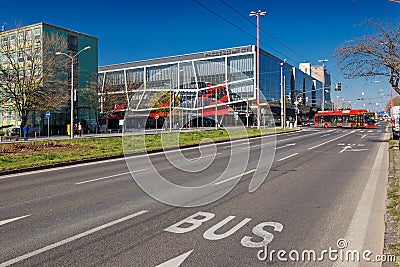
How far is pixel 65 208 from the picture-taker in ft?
23.4

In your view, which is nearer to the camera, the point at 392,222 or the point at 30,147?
the point at 392,222

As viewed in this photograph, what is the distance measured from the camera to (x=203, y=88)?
44250 mm

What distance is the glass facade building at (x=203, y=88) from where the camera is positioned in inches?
1149

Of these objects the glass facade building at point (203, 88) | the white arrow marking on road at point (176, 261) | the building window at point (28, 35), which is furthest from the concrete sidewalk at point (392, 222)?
the building window at point (28, 35)

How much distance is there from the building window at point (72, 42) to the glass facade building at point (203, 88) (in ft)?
22.9

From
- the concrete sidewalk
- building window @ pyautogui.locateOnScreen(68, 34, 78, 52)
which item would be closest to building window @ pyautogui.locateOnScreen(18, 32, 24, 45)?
building window @ pyautogui.locateOnScreen(68, 34, 78, 52)

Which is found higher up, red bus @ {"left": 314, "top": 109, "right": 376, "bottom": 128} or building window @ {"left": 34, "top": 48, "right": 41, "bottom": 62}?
building window @ {"left": 34, "top": 48, "right": 41, "bottom": 62}

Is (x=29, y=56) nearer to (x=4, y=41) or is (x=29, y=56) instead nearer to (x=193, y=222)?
(x=4, y=41)

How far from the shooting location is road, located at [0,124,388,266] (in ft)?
15.0

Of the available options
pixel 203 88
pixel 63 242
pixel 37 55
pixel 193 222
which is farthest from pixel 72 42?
pixel 63 242

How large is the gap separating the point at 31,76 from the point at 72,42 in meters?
15.2

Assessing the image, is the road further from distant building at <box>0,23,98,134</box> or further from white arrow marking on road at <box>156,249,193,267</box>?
distant building at <box>0,23,98,134</box>

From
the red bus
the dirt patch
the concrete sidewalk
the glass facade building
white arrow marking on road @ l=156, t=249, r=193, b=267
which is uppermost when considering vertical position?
the glass facade building

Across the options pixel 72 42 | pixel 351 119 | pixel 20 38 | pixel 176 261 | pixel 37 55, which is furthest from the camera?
pixel 351 119
